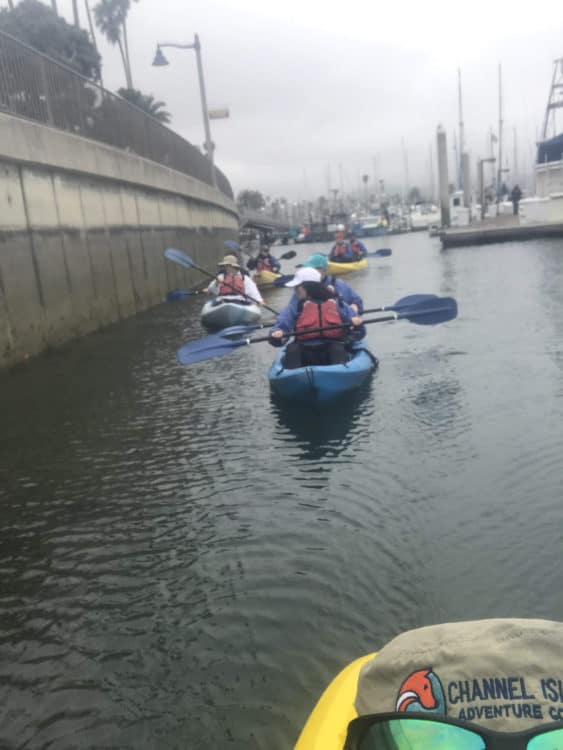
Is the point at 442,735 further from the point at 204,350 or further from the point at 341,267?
the point at 341,267

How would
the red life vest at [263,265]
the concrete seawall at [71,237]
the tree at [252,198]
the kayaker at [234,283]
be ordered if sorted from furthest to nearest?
the tree at [252,198]
the red life vest at [263,265]
the kayaker at [234,283]
the concrete seawall at [71,237]

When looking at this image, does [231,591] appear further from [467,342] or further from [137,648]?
[467,342]

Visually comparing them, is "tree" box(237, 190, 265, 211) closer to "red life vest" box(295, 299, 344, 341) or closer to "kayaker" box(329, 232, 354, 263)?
"kayaker" box(329, 232, 354, 263)

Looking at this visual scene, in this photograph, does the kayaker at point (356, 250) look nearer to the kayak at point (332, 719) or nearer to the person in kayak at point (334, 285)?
the person in kayak at point (334, 285)

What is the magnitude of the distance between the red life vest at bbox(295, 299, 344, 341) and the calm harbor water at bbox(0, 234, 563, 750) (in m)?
0.96

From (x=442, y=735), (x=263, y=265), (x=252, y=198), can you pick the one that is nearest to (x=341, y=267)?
(x=263, y=265)

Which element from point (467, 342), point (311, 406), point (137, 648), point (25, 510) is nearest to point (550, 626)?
point (137, 648)

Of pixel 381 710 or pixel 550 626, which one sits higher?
pixel 550 626

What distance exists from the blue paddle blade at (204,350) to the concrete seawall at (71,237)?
2926 mm

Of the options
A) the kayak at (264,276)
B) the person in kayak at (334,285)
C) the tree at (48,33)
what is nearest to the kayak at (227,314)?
the person in kayak at (334,285)

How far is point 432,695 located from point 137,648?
8.13 feet

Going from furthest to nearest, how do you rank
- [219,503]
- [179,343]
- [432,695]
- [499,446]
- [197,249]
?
[197,249] < [179,343] < [499,446] < [219,503] < [432,695]

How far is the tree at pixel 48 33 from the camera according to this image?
3631 centimetres

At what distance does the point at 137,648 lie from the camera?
365cm
